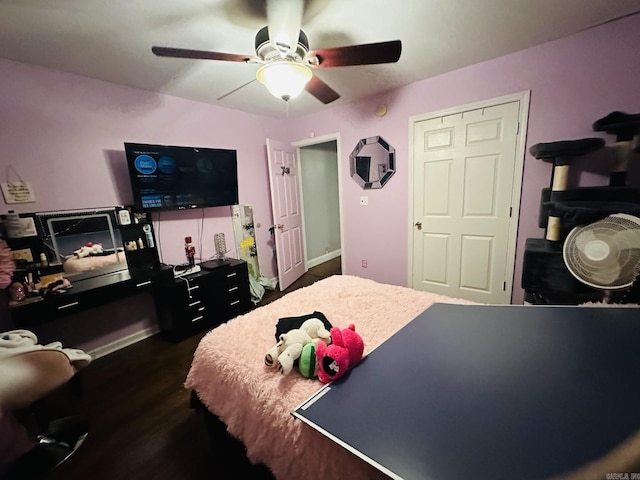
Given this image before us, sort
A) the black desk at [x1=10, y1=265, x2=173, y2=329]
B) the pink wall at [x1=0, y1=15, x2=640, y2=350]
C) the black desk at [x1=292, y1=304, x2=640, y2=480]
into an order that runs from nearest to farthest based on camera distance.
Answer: the black desk at [x1=292, y1=304, x2=640, y2=480] → the black desk at [x1=10, y1=265, x2=173, y2=329] → the pink wall at [x1=0, y1=15, x2=640, y2=350]

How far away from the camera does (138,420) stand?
1.66 meters

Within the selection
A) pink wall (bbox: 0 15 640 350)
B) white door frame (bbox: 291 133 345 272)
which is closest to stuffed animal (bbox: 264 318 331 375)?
pink wall (bbox: 0 15 640 350)

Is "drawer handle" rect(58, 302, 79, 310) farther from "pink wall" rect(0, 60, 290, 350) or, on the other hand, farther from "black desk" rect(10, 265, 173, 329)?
"pink wall" rect(0, 60, 290, 350)

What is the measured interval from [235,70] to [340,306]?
82.4 inches

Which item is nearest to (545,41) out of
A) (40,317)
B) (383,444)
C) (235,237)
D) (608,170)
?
(608,170)

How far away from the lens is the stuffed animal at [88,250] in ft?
7.33

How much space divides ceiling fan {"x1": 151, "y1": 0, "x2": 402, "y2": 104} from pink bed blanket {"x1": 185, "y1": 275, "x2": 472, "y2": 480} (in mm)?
1342

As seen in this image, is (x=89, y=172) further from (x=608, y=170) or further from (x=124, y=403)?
(x=608, y=170)

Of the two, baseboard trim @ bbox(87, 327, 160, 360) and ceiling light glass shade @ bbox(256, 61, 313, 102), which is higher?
ceiling light glass shade @ bbox(256, 61, 313, 102)

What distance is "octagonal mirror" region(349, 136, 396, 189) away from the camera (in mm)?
3064

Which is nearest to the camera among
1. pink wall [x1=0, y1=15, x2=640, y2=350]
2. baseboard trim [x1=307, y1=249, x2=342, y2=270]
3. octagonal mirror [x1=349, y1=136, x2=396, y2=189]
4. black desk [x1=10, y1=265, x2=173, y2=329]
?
black desk [x1=10, y1=265, x2=173, y2=329]

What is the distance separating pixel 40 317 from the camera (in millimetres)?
1830

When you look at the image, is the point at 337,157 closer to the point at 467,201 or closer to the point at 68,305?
the point at 467,201

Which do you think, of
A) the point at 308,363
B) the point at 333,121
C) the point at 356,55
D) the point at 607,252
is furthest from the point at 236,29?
the point at 607,252
